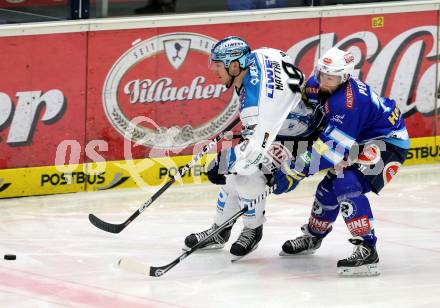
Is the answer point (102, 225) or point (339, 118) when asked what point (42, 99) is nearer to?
point (102, 225)

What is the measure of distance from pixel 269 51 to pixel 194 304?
162 cm

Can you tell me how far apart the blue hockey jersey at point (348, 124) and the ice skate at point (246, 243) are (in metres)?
0.67

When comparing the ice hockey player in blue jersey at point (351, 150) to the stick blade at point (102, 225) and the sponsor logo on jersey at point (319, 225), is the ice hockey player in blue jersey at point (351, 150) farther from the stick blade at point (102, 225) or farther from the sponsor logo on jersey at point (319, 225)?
the stick blade at point (102, 225)

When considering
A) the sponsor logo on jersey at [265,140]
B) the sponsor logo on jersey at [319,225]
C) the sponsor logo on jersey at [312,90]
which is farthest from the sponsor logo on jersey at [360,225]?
the sponsor logo on jersey at [312,90]

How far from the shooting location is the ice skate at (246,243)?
23.2ft

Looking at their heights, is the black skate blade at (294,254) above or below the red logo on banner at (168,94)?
below

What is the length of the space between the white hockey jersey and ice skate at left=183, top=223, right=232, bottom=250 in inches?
24.6

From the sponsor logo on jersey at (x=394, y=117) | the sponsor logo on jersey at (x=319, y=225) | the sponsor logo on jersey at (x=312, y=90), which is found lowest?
the sponsor logo on jersey at (x=319, y=225)

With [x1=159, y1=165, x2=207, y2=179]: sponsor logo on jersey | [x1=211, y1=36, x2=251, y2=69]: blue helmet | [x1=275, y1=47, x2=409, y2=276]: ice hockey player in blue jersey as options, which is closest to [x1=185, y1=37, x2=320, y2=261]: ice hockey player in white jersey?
[x1=211, y1=36, x2=251, y2=69]: blue helmet

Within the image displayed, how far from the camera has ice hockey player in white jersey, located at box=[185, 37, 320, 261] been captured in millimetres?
6676

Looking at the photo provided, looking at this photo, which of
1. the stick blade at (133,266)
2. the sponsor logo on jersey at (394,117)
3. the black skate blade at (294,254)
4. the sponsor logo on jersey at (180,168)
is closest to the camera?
the stick blade at (133,266)

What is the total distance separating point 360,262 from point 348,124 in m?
0.79

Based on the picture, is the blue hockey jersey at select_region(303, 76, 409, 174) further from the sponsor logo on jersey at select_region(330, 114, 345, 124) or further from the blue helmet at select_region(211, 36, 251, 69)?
the blue helmet at select_region(211, 36, 251, 69)

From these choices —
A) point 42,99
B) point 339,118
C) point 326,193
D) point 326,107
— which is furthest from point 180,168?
point 339,118
